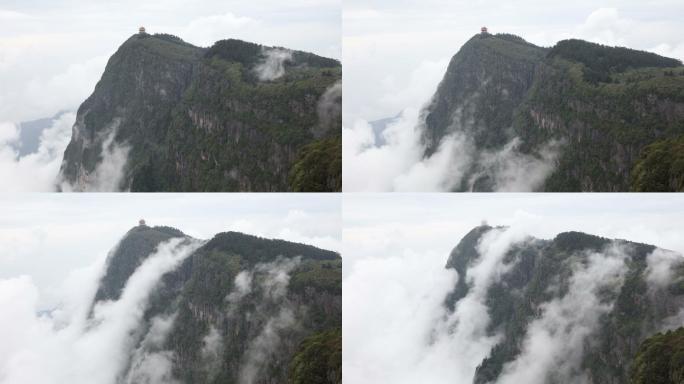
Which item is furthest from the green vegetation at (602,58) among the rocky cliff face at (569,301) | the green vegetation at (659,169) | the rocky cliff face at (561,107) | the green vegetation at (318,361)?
the green vegetation at (318,361)

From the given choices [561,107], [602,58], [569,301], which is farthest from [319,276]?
[602,58]

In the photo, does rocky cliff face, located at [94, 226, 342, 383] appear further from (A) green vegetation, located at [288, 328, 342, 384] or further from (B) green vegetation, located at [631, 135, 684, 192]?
(B) green vegetation, located at [631, 135, 684, 192]

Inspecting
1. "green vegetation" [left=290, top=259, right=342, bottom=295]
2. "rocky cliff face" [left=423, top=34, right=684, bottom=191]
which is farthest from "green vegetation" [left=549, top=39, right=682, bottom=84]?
"green vegetation" [left=290, top=259, right=342, bottom=295]

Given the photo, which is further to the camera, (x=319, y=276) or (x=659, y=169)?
(x=319, y=276)

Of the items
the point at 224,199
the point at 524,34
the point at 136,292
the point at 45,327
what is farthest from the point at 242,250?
the point at 524,34

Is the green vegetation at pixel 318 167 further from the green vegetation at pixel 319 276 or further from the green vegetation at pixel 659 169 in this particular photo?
the green vegetation at pixel 659 169

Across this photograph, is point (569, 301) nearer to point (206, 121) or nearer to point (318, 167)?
Answer: point (318, 167)
